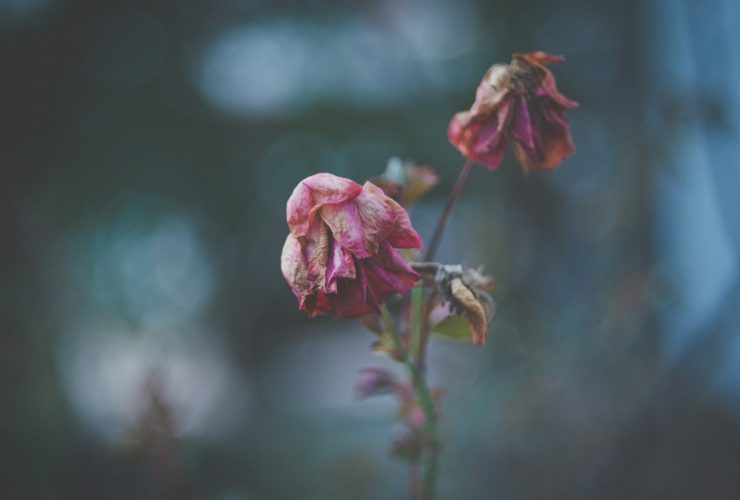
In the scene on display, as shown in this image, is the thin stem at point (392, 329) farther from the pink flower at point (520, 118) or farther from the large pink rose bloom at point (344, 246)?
the pink flower at point (520, 118)

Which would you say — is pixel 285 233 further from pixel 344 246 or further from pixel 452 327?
pixel 344 246

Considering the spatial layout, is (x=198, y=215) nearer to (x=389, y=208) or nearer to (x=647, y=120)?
(x=647, y=120)

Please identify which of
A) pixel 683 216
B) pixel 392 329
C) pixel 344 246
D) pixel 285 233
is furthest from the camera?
pixel 683 216

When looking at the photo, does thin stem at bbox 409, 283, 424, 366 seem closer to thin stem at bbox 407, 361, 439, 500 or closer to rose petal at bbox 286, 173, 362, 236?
thin stem at bbox 407, 361, 439, 500

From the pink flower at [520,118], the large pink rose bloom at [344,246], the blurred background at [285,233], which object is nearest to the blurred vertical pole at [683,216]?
the blurred background at [285,233]

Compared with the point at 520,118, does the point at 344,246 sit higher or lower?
lower

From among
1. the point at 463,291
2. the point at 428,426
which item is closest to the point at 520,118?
the point at 463,291

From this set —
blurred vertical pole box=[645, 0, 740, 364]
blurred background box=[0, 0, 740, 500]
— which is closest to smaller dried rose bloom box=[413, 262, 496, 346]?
blurred background box=[0, 0, 740, 500]
